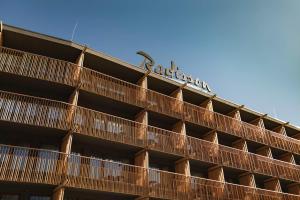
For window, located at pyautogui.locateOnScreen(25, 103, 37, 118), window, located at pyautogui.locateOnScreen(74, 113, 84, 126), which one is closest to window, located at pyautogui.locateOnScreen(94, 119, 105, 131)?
window, located at pyautogui.locateOnScreen(74, 113, 84, 126)

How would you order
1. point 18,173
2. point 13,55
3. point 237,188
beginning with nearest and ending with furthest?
1. point 18,173
2. point 13,55
3. point 237,188

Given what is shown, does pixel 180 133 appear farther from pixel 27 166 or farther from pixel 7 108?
pixel 7 108

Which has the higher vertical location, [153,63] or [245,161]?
[153,63]

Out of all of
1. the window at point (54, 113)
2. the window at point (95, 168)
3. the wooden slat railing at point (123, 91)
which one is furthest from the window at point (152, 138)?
the window at point (54, 113)

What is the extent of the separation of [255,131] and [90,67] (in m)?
15.5

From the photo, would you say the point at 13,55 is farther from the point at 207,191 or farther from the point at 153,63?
the point at 207,191

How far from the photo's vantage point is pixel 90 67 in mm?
21953

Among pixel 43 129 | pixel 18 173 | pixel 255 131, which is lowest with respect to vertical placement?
pixel 18 173

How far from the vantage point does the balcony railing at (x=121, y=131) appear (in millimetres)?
16766

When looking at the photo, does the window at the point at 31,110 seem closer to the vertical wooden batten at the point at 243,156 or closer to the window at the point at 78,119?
the window at the point at 78,119

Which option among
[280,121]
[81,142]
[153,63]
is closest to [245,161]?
[280,121]

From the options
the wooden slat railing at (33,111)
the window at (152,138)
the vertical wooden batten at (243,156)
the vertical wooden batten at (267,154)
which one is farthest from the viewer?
the vertical wooden batten at (267,154)

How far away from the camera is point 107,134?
62.1 ft

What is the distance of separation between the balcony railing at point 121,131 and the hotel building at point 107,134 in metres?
0.06
